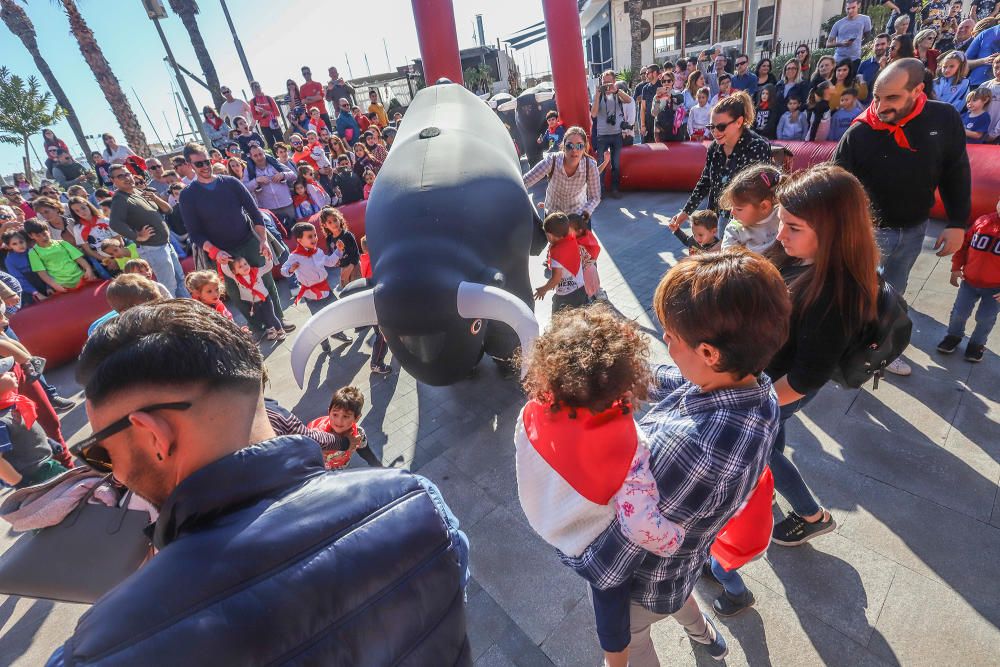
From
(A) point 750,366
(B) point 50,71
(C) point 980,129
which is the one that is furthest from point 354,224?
(B) point 50,71

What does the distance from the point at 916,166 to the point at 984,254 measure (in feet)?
3.18

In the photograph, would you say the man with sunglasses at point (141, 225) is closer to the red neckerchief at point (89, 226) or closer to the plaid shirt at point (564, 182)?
the red neckerchief at point (89, 226)

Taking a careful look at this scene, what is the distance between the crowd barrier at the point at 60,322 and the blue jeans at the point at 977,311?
378 inches

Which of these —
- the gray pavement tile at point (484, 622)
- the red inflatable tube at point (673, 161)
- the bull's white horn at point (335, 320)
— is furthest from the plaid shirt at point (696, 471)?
the red inflatable tube at point (673, 161)

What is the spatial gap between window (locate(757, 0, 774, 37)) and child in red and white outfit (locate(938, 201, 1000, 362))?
85.3 ft

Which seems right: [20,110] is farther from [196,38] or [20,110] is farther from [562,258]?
[562,258]

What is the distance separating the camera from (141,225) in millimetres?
5941

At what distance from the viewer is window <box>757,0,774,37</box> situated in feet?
75.1

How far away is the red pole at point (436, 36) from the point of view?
315 inches

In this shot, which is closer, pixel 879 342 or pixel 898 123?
pixel 879 342

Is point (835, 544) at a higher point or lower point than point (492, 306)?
lower

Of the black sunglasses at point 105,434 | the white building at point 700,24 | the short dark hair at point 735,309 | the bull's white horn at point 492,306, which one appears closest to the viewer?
the black sunglasses at point 105,434

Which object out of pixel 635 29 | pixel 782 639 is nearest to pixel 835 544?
pixel 782 639

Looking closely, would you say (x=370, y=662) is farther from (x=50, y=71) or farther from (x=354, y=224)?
(x=50, y=71)
